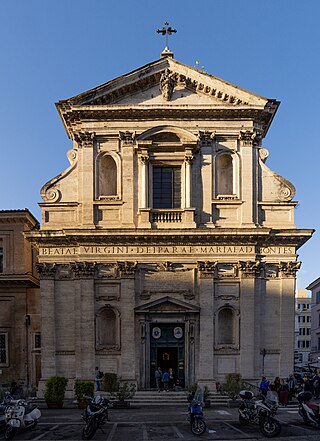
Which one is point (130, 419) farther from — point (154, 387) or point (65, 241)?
point (65, 241)

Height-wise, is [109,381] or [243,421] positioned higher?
[243,421]

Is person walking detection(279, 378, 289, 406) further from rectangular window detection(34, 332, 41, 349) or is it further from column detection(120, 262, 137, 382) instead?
rectangular window detection(34, 332, 41, 349)

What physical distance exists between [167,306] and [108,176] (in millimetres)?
8308

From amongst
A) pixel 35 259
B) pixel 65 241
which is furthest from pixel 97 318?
pixel 35 259

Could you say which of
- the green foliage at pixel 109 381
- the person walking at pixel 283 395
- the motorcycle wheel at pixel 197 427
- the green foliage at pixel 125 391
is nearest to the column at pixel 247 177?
the person walking at pixel 283 395

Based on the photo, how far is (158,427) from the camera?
20.0m

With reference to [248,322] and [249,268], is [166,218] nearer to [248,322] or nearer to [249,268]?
[249,268]

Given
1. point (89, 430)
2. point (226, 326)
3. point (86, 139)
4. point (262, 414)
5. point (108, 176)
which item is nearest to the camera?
point (89, 430)

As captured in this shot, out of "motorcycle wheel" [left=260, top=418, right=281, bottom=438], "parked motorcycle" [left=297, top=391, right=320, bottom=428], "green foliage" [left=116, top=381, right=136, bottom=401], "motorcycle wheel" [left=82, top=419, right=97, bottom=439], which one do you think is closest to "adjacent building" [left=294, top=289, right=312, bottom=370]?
"green foliage" [left=116, top=381, right=136, bottom=401]

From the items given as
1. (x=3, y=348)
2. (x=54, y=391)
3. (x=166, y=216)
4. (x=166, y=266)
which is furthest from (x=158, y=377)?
(x=3, y=348)

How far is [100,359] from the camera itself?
1149 inches

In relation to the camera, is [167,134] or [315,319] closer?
[167,134]

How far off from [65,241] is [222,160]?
1021 cm

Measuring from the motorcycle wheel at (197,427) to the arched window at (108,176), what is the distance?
613 inches
